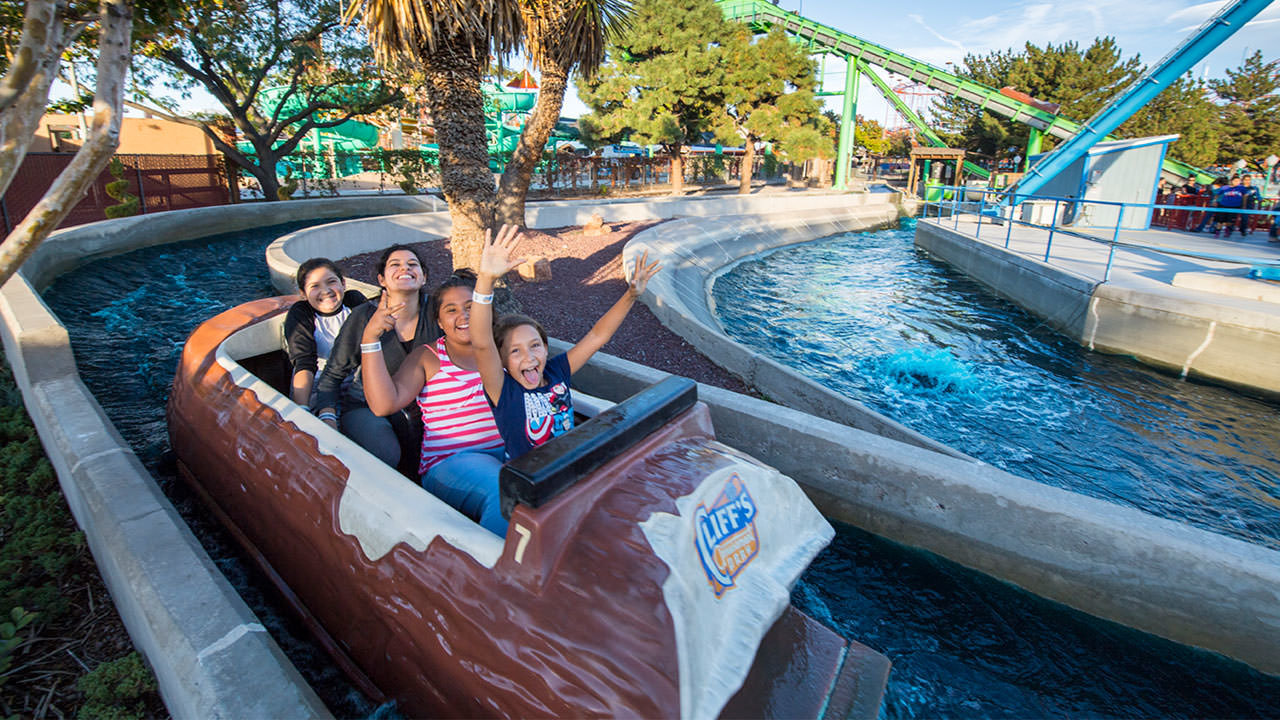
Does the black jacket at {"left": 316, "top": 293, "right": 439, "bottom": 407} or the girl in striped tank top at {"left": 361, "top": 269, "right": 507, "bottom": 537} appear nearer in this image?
the girl in striped tank top at {"left": 361, "top": 269, "right": 507, "bottom": 537}

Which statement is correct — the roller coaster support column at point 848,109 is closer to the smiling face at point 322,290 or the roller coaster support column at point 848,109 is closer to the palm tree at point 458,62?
the palm tree at point 458,62

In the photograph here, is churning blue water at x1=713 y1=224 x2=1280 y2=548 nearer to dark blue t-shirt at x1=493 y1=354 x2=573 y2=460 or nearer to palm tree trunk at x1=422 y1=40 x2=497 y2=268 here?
palm tree trunk at x1=422 y1=40 x2=497 y2=268

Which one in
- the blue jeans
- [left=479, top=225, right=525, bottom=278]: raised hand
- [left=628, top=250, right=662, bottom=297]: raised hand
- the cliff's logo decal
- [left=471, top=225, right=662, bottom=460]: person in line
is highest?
[left=479, top=225, right=525, bottom=278]: raised hand

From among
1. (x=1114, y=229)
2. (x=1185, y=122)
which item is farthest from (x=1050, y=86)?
(x=1114, y=229)

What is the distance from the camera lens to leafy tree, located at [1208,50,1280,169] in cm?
2525

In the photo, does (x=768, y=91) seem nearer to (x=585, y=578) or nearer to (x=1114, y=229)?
(x=1114, y=229)

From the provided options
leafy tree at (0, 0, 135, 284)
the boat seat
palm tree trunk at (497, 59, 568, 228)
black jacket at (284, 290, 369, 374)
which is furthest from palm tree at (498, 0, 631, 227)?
the boat seat

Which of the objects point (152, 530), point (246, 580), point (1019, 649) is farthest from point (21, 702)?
point (1019, 649)

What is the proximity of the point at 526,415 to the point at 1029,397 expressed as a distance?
581cm

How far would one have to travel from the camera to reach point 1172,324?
706cm

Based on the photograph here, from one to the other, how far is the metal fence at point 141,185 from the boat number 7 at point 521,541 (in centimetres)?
1324

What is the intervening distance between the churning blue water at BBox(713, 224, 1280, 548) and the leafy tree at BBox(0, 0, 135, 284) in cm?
550

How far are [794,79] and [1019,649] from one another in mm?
25870

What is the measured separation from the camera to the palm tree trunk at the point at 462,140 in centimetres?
580
